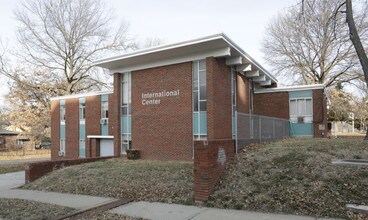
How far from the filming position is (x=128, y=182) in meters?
11.4

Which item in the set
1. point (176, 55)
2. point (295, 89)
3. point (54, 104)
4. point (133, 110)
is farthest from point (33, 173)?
point (295, 89)

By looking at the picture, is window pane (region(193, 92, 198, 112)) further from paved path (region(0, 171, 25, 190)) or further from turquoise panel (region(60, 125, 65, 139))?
turquoise panel (region(60, 125, 65, 139))

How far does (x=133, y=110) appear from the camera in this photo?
19.3 m

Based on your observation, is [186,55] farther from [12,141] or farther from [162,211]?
[12,141]

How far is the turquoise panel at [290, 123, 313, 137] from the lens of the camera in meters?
22.2

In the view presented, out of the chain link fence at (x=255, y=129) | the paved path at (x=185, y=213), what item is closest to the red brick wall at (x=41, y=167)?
the paved path at (x=185, y=213)

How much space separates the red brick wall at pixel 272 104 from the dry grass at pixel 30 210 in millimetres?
17469

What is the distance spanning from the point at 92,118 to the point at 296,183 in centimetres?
2004

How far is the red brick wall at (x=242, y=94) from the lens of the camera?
19.8 metres

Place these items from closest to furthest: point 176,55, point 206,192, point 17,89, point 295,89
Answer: point 206,192 < point 176,55 < point 295,89 < point 17,89

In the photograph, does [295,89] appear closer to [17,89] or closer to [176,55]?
[176,55]

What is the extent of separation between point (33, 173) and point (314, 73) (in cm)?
3272

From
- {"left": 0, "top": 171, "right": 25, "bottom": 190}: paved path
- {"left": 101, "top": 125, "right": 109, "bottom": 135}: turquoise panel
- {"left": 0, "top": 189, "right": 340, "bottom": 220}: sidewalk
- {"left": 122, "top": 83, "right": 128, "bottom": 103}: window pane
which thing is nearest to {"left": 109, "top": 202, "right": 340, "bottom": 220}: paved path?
{"left": 0, "top": 189, "right": 340, "bottom": 220}: sidewalk

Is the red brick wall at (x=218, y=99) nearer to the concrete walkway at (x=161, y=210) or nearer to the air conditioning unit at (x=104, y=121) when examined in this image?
the concrete walkway at (x=161, y=210)
